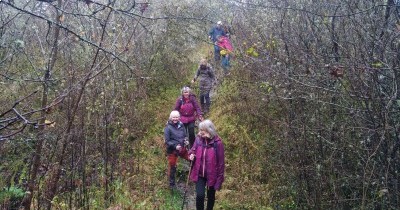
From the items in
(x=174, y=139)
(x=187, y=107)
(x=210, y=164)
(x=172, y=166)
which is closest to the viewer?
(x=210, y=164)

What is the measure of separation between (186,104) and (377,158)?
481 centimetres

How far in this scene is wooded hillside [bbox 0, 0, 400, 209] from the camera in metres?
5.26

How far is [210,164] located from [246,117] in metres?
4.12

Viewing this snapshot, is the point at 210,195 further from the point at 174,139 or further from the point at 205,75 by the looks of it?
the point at 205,75

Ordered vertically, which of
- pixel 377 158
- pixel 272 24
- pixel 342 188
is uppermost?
pixel 272 24

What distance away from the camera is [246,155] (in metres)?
9.77

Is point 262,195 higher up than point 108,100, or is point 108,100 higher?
point 108,100

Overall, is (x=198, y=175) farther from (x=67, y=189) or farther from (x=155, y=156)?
(x=155, y=156)

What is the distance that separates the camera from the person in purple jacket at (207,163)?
269 inches

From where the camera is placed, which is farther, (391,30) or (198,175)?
(198,175)

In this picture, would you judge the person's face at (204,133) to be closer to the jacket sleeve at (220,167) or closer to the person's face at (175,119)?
the jacket sleeve at (220,167)

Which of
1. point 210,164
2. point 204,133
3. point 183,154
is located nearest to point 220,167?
point 210,164

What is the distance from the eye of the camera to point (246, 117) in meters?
10.7

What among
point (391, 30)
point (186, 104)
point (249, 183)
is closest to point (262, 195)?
point (249, 183)
